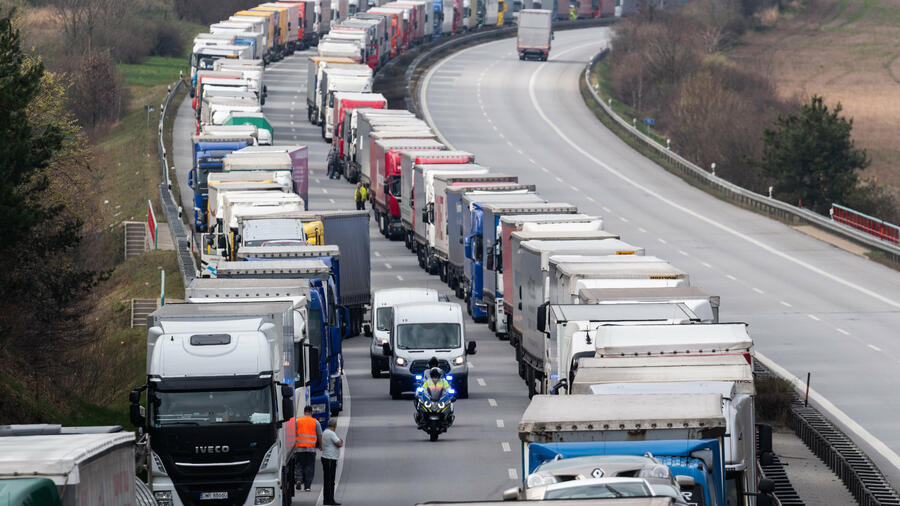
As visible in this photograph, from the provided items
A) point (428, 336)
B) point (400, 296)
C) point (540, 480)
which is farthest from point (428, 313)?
point (540, 480)

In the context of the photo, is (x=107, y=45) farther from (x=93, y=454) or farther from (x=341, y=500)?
(x=93, y=454)

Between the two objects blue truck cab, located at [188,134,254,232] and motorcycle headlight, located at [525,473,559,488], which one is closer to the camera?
motorcycle headlight, located at [525,473,559,488]

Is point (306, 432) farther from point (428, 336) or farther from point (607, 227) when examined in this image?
point (607, 227)

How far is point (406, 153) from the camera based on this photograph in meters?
57.2

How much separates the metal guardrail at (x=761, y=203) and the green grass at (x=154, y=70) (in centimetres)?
3894

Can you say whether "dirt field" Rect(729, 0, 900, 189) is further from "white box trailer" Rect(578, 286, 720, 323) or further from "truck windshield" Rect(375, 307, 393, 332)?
"white box trailer" Rect(578, 286, 720, 323)

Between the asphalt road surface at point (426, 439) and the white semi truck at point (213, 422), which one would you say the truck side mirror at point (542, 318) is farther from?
the white semi truck at point (213, 422)

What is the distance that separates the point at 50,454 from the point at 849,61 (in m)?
126

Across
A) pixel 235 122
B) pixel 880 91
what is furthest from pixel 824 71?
pixel 235 122

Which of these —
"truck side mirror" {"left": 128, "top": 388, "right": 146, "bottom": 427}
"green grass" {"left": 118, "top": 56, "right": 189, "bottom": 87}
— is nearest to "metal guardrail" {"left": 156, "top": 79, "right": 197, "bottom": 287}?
"truck side mirror" {"left": 128, "top": 388, "right": 146, "bottom": 427}

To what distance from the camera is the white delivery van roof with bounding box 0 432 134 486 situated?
490 inches

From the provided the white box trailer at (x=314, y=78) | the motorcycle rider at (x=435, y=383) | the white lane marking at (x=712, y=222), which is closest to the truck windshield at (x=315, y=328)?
the motorcycle rider at (x=435, y=383)

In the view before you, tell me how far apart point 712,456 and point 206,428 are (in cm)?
807

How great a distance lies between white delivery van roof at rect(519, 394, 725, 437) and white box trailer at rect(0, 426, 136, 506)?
3.93 meters
